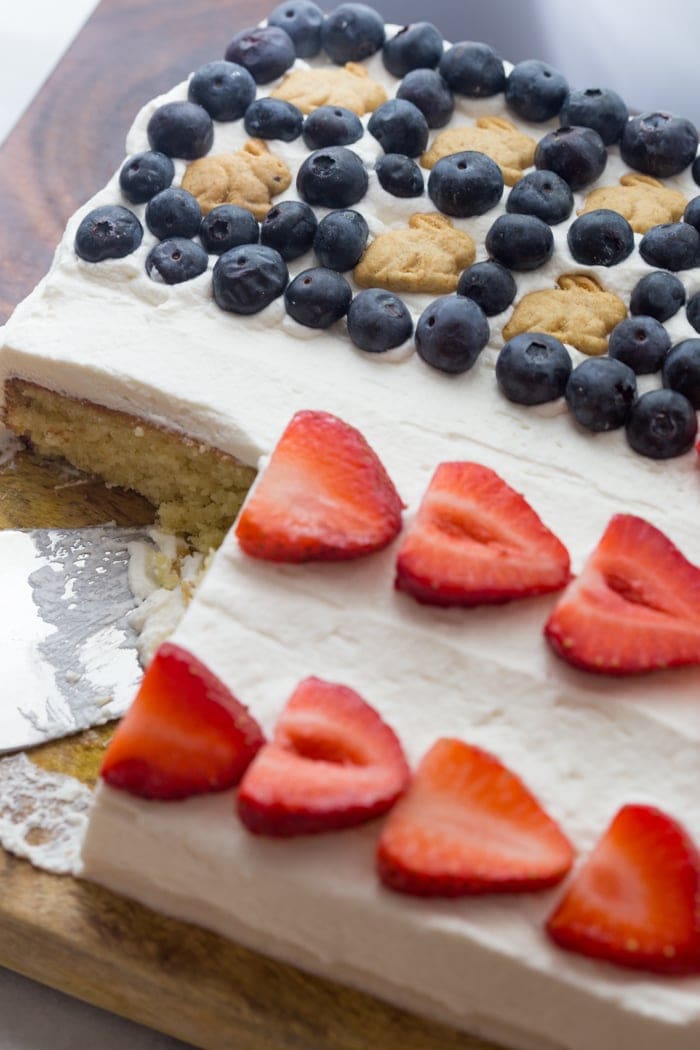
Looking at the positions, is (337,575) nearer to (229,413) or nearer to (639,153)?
(229,413)

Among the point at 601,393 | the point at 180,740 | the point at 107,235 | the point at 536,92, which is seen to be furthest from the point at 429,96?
the point at 180,740

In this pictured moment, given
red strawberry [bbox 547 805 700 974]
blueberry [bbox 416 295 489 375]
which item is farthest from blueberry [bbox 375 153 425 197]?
red strawberry [bbox 547 805 700 974]

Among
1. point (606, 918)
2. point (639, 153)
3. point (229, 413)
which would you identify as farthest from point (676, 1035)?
point (639, 153)

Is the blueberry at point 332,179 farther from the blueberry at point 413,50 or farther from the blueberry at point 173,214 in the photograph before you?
the blueberry at point 413,50

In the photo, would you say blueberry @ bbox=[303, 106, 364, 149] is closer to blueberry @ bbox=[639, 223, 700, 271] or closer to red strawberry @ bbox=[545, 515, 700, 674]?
blueberry @ bbox=[639, 223, 700, 271]

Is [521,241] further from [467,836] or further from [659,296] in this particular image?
[467,836]

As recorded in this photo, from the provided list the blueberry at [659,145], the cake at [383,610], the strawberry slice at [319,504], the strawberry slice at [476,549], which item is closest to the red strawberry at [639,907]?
the cake at [383,610]
